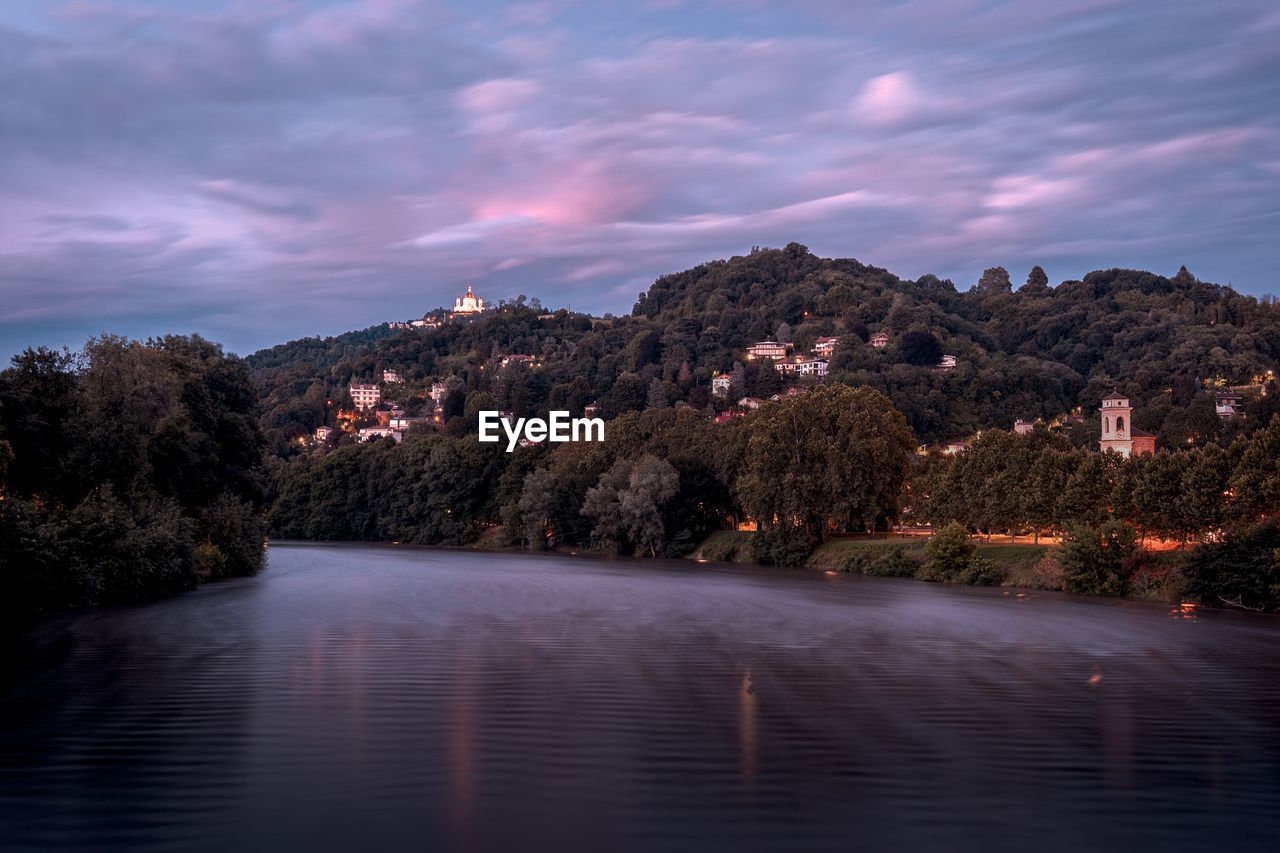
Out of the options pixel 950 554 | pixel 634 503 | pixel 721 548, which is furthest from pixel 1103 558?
pixel 634 503

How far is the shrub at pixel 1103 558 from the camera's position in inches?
1991

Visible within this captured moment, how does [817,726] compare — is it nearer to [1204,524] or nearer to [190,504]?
[1204,524]

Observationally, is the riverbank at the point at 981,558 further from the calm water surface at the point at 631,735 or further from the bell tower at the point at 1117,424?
the bell tower at the point at 1117,424

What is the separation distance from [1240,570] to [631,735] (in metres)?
34.7

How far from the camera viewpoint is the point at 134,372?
155 feet

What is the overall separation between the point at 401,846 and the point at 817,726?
9.26 metres

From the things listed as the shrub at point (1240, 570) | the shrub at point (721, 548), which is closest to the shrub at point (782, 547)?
the shrub at point (721, 548)

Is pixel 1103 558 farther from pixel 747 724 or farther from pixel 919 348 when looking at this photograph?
pixel 919 348

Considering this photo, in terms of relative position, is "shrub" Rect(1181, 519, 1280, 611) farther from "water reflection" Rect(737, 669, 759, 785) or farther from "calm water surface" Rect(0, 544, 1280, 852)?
"water reflection" Rect(737, 669, 759, 785)

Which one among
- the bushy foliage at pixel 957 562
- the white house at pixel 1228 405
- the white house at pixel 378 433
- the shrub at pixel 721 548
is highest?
the white house at pixel 1228 405

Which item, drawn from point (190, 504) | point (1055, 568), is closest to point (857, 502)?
point (1055, 568)

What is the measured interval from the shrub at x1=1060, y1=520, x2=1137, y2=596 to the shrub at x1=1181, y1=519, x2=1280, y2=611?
4007 millimetres

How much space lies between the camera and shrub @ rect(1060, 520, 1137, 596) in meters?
50.6

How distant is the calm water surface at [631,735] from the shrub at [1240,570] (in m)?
8.18
